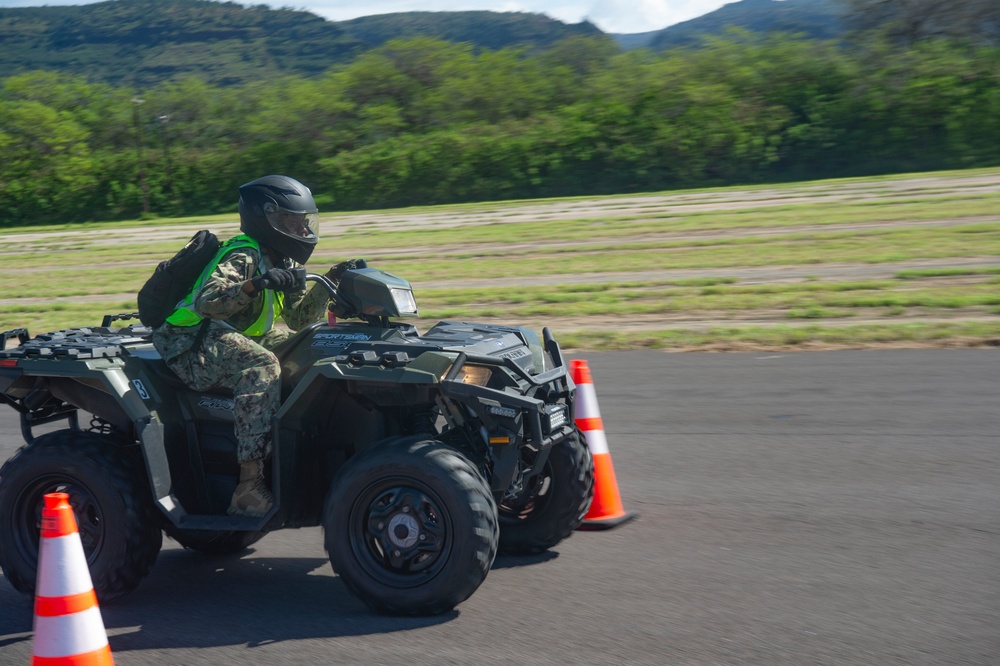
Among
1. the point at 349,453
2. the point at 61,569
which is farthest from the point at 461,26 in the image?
the point at 61,569

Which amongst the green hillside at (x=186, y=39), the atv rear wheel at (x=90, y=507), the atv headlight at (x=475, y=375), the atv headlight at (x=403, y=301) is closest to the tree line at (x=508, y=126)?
the atv headlight at (x=403, y=301)

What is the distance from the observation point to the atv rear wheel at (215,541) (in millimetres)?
5865

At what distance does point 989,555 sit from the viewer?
5.30 metres

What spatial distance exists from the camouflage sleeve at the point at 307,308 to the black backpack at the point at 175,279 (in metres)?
0.62

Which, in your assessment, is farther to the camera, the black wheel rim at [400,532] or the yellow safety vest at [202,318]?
the yellow safety vest at [202,318]

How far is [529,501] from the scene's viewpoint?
19.1ft

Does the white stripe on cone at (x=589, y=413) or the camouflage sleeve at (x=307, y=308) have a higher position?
the camouflage sleeve at (x=307, y=308)

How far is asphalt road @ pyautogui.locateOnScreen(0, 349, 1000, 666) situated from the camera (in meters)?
4.43

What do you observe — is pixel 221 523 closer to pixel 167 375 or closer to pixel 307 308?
pixel 167 375

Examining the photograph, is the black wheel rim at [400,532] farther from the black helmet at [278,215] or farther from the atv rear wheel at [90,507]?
the black helmet at [278,215]

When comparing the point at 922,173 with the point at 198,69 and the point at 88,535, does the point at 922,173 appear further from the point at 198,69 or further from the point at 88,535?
the point at 198,69

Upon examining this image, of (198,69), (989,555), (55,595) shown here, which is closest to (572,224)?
(989,555)

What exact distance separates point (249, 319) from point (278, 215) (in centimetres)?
52

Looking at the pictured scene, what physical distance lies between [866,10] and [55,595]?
45641mm
